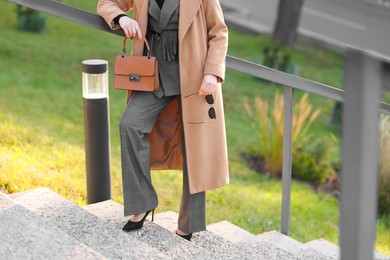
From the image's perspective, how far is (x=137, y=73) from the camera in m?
3.70

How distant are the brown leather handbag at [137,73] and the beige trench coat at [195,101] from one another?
3.0 inches

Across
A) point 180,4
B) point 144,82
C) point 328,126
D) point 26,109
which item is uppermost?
point 180,4

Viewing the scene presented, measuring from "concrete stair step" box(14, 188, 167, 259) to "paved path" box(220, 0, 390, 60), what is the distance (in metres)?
13.6

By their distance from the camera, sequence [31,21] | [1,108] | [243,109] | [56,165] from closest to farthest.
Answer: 1. [56,165]
2. [1,108]
3. [243,109]
4. [31,21]

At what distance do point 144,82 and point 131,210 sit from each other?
0.61 meters

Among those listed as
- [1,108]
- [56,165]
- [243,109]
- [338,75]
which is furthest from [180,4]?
[338,75]

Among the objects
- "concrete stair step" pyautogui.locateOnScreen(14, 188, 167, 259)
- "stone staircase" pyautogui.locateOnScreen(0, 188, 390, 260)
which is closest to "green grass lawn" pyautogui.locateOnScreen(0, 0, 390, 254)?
"concrete stair step" pyautogui.locateOnScreen(14, 188, 167, 259)

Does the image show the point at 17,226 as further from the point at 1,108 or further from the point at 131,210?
the point at 1,108

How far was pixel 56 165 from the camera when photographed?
18.3 feet

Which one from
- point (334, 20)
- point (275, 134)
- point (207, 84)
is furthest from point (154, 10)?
point (334, 20)

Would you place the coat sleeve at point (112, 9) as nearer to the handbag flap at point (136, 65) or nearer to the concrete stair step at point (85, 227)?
the handbag flap at point (136, 65)

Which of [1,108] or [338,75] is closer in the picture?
[1,108]

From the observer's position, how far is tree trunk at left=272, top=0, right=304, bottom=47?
1570cm

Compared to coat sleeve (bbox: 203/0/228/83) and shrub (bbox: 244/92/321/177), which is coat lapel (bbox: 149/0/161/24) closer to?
coat sleeve (bbox: 203/0/228/83)
